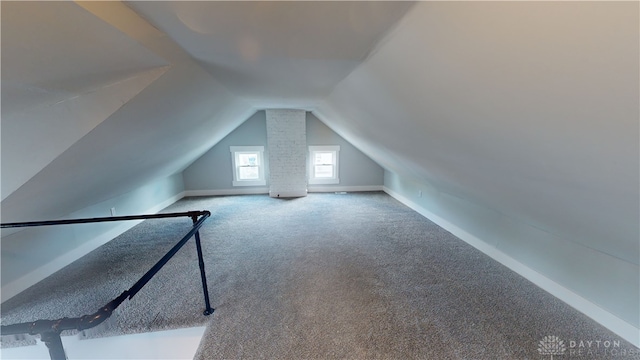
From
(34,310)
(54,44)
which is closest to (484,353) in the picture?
(54,44)

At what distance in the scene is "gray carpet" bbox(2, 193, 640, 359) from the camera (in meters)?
1.63

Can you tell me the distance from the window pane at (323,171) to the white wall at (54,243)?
3.47m

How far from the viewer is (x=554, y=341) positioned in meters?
1.64

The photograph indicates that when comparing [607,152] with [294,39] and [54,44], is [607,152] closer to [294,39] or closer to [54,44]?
[294,39]

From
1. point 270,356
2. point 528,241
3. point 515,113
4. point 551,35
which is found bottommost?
point 270,356

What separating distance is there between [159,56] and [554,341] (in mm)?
3094

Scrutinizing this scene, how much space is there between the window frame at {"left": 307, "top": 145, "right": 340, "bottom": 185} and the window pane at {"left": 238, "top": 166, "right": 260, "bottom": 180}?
4.20 ft

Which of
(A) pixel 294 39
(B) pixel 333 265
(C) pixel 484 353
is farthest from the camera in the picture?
(B) pixel 333 265

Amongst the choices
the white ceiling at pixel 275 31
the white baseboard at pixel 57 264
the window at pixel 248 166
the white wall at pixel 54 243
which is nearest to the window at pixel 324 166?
the window at pixel 248 166

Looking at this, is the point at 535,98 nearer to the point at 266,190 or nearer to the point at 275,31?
the point at 275,31

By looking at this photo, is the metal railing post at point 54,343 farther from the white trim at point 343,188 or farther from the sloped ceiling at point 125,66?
the white trim at point 343,188

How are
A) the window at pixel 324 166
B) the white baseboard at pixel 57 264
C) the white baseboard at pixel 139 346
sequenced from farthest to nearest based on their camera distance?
the window at pixel 324 166 → the white baseboard at pixel 57 264 → the white baseboard at pixel 139 346

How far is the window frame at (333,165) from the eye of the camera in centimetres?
568

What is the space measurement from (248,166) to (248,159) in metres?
0.17
